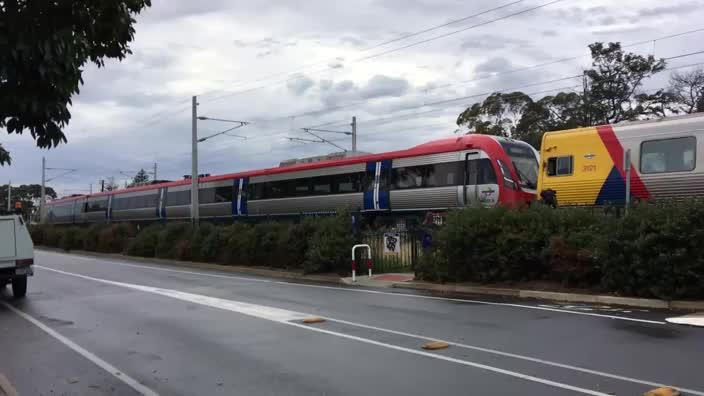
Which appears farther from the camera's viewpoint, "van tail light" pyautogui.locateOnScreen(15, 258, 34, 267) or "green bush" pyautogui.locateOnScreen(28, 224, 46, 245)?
"green bush" pyautogui.locateOnScreen(28, 224, 46, 245)

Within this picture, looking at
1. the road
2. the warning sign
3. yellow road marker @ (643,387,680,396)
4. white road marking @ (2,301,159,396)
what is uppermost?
the warning sign

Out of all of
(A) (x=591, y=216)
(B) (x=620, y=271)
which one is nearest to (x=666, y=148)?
(A) (x=591, y=216)

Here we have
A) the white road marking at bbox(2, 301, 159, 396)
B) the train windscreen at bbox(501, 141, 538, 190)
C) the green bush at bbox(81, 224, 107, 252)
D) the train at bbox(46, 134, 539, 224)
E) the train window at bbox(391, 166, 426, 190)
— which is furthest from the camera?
the green bush at bbox(81, 224, 107, 252)

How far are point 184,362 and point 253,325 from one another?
8.39 feet

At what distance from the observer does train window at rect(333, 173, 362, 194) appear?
27859mm

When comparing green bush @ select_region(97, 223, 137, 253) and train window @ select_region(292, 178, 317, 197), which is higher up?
train window @ select_region(292, 178, 317, 197)

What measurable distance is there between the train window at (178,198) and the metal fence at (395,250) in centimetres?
2372

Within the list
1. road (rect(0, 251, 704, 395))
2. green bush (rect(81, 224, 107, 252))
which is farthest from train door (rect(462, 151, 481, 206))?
green bush (rect(81, 224, 107, 252))

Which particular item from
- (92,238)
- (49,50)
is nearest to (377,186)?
(49,50)

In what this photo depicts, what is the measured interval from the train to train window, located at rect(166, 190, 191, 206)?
67 millimetres

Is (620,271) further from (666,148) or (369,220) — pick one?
(369,220)

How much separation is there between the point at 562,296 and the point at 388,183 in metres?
14.0

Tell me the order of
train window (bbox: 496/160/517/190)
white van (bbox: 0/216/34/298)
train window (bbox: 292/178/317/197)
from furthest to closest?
train window (bbox: 292/178/317/197)
train window (bbox: 496/160/517/190)
white van (bbox: 0/216/34/298)

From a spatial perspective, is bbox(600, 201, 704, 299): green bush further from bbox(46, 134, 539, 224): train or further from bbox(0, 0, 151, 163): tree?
bbox(0, 0, 151, 163): tree
